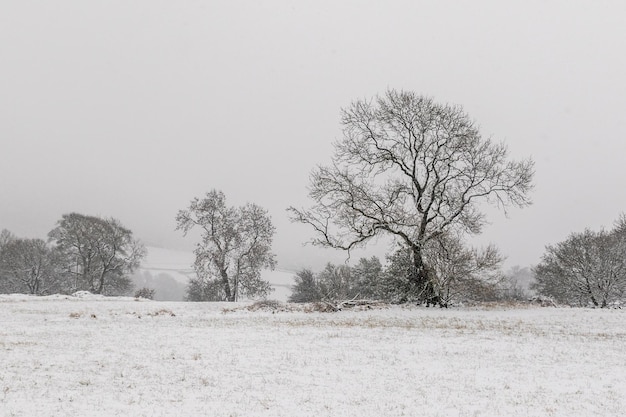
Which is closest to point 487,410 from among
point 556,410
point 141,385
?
point 556,410

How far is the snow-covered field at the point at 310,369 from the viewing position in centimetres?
769

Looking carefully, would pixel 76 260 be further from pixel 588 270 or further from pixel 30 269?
Result: pixel 588 270

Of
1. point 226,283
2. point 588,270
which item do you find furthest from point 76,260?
point 588,270

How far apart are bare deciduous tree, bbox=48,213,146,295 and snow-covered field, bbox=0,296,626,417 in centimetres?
3661

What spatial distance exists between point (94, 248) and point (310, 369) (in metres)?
49.3

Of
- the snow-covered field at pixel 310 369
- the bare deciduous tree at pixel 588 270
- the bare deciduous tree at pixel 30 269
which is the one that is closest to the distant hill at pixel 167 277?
the bare deciduous tree at pixel 30 269

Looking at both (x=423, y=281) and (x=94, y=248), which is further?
(x=94, y=248)

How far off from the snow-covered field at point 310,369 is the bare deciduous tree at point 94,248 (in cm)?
3661

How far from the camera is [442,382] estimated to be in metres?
9.37

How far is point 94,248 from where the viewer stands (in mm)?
52875

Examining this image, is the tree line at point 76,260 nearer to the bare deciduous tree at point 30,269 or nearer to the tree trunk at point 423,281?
the bare deciduous tree at point 30,269

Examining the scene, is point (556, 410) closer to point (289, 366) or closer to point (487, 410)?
point (487, 410)

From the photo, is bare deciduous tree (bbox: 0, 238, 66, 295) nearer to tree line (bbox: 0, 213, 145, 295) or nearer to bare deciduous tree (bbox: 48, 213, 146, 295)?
tree line (bbox: 0, 213, 145, 295)

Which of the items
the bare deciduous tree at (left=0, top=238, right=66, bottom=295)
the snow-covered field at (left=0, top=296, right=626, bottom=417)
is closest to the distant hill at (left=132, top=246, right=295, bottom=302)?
the bare deciduous tree at (left=0, top=238, right=66, bottom=295)
